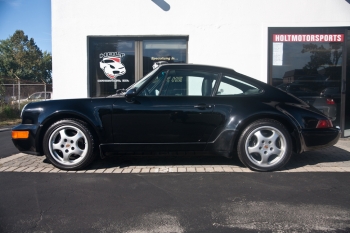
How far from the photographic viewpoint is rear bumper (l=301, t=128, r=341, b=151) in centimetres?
468

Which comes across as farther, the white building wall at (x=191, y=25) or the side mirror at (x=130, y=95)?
the white building wall at (x=191, y=25)

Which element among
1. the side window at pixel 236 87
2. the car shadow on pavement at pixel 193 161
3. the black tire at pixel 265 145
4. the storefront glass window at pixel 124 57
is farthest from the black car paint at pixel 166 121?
the storefront glass window at pixel 124 57

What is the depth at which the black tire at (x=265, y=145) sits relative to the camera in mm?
4617

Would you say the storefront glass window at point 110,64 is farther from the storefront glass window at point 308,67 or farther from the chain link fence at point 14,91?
the chain link fence at point 14,91

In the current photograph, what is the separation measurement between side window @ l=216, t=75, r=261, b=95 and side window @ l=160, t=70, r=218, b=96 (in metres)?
0.14

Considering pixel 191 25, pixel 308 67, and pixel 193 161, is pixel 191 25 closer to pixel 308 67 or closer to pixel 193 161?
pixel 308 67

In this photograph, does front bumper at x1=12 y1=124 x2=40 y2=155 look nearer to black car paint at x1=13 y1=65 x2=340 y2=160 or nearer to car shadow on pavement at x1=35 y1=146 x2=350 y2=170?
black car paint at x1=13 y1=65 x2=340 y2=160

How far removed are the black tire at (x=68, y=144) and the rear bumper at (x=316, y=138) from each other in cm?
286

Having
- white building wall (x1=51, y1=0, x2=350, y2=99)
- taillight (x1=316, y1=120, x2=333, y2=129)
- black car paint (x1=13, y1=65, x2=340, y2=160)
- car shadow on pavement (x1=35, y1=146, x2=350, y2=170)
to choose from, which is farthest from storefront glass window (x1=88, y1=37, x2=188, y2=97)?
taillight (x1=316, y1=120, x2=333, y2=129)

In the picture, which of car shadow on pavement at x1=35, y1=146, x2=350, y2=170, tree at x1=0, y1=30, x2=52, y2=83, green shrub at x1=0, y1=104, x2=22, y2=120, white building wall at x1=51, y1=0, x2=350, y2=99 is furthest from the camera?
tree at x1=0, y1=30, x2=52, y2=83

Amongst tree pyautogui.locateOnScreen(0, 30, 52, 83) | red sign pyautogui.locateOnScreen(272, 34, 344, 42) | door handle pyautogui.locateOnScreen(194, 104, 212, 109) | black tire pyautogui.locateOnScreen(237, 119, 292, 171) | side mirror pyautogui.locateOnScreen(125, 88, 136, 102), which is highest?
tree pyautogui.locateOnScreen(0, 30, 52, 83)

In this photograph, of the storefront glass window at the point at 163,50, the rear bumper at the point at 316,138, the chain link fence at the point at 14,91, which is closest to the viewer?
the rear bumper at the point at 316,138

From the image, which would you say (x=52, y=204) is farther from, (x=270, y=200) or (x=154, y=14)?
(x=154, y=14)

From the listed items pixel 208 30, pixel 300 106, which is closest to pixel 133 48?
pixel 208 30
